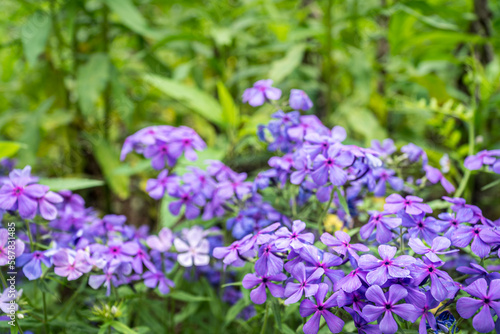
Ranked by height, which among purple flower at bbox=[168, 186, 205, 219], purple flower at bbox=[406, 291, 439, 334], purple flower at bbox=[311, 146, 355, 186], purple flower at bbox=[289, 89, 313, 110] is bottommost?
purple flower at bbox=[168, 186, 205, 219]

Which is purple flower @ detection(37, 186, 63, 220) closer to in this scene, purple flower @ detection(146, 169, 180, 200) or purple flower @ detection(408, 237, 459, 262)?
purple flower @ detection(146, 169, 180, 200)

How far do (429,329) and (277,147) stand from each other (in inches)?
27.8

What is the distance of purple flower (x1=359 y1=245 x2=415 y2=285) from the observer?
831 mm

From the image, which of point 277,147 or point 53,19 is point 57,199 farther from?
point 53,19

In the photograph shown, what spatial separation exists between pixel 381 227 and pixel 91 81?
1516 millimetres

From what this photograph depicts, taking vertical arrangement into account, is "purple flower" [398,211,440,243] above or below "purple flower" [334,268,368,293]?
below

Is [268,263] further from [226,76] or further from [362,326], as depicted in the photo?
[226,76]

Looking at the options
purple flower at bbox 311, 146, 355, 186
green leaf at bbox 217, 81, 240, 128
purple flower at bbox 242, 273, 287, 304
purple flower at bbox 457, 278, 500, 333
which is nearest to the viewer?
purple flower at bbox 457, 278, 500, 333

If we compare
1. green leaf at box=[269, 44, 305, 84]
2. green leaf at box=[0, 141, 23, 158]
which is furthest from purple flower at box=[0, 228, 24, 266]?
green leaf at box=[269, 44, 305, 84]

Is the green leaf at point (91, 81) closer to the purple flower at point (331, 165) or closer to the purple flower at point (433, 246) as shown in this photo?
the purple flower at point (331, 165)

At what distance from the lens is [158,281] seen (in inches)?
49.6

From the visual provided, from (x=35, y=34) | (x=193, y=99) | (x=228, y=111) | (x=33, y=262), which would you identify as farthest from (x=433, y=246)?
(x=35, y=34)

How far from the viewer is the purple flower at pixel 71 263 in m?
1.06

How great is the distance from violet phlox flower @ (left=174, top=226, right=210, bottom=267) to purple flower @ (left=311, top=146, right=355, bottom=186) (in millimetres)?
446
